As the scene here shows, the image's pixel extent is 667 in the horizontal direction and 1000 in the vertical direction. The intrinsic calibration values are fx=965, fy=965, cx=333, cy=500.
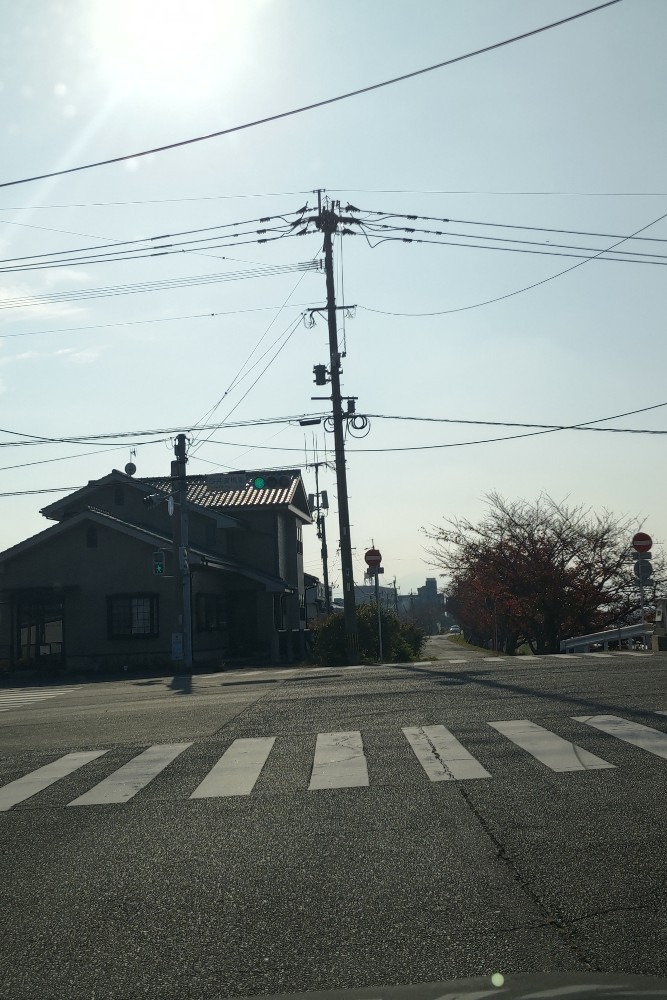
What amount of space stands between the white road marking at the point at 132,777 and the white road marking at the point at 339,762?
1599mm

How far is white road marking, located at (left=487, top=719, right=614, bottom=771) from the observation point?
860 cm

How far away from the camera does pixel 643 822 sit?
672cm

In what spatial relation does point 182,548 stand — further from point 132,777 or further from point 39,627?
point 132,777

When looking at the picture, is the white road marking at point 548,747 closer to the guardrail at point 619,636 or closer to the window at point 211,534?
the guardrail at point 619,636

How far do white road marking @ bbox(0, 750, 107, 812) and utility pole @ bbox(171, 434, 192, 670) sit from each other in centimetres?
1911

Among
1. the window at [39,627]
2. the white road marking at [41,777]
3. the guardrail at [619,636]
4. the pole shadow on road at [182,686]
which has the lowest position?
the white road marking at [41,777]

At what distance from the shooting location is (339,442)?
2909 cm

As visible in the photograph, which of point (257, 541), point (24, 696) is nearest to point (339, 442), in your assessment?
point (24, 696)

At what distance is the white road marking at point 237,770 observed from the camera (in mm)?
8516

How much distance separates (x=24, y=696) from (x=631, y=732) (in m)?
16.8

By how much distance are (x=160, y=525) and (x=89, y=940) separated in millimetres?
33627

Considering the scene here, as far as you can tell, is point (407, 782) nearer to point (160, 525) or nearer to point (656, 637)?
point (656, 637)

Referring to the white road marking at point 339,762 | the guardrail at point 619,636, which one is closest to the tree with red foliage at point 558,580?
the guardrail at point 619,636

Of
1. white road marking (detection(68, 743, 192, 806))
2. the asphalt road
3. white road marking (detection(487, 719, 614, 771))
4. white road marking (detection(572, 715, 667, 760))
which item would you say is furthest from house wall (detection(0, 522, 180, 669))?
white road marking (detection(572, 715, 667, 760))
